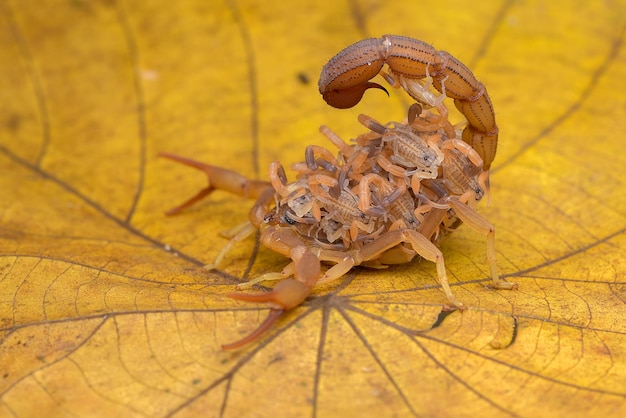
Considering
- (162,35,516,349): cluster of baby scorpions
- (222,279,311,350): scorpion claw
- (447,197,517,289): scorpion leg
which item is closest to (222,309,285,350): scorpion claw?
(222,279,311,350): scorpion claw

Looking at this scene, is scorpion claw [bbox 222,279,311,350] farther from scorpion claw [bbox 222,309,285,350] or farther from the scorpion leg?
the scorpion leg

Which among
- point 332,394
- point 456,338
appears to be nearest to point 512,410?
point 456,338

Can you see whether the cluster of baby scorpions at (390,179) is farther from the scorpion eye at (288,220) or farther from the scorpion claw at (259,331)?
the scorpion claw at (259,331)

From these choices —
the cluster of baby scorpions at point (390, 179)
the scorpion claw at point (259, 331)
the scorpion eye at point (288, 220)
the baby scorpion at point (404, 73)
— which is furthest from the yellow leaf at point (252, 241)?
the baby scorpion at point (404, 73)

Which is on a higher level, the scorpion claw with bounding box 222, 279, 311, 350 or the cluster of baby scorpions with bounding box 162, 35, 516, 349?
the cluster of baby scorpions with bounding box 162, 35, 516, 349

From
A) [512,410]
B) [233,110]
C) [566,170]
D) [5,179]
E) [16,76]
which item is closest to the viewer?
[512,410]

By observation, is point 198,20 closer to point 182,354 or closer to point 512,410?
point 182,354
